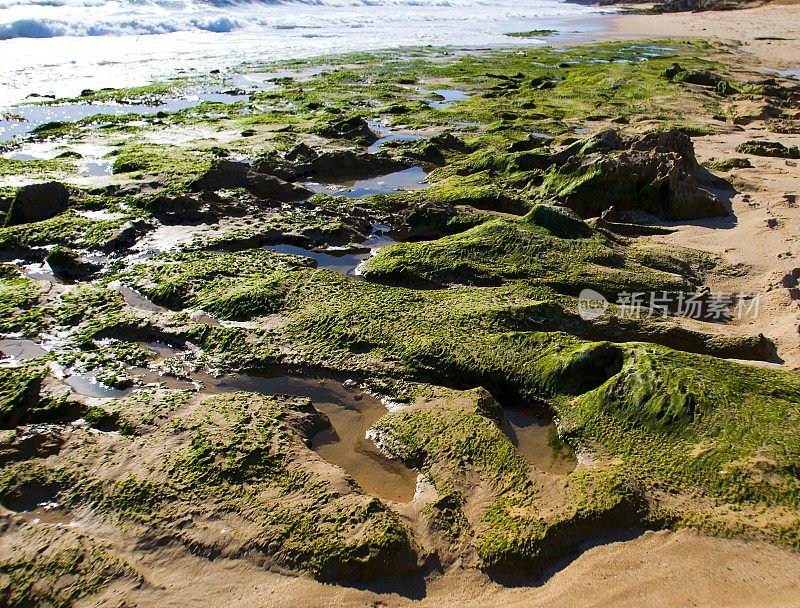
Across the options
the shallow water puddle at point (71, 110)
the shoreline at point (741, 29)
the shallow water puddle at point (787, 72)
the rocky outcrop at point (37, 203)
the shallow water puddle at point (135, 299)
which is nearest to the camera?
the shallow water puddle at point (135, 299)

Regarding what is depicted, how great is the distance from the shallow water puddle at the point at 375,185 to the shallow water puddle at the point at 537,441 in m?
5.29

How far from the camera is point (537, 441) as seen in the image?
385cm

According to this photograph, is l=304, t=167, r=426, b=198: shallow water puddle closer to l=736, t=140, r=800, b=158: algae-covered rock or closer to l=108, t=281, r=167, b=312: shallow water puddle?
l=108, t=281, r=167, b=312: shallow water puddle

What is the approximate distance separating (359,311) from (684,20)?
4475cm

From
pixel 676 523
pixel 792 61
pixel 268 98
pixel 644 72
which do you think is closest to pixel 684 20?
pixel 792 61

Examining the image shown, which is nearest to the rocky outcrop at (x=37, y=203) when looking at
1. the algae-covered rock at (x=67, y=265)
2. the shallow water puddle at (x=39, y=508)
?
the algae-covered rock at (x=67, y=265)

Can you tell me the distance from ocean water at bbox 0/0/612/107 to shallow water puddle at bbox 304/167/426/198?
1041 cm

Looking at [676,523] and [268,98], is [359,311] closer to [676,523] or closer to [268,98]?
[676,523]

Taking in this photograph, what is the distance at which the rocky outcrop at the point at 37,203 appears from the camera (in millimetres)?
7152

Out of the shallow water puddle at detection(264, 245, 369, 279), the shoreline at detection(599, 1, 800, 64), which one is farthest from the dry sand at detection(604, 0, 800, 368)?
the shoreline at detection(599, 1, 800, 64)

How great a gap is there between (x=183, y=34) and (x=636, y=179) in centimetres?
2808

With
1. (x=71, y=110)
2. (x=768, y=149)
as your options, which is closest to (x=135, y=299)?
(x=768, y=149)

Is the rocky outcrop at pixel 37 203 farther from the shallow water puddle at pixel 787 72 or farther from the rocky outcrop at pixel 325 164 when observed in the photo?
the shallow water puddle at pixel 787 72

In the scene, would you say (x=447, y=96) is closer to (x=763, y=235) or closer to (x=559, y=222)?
(x=559, y=222)
